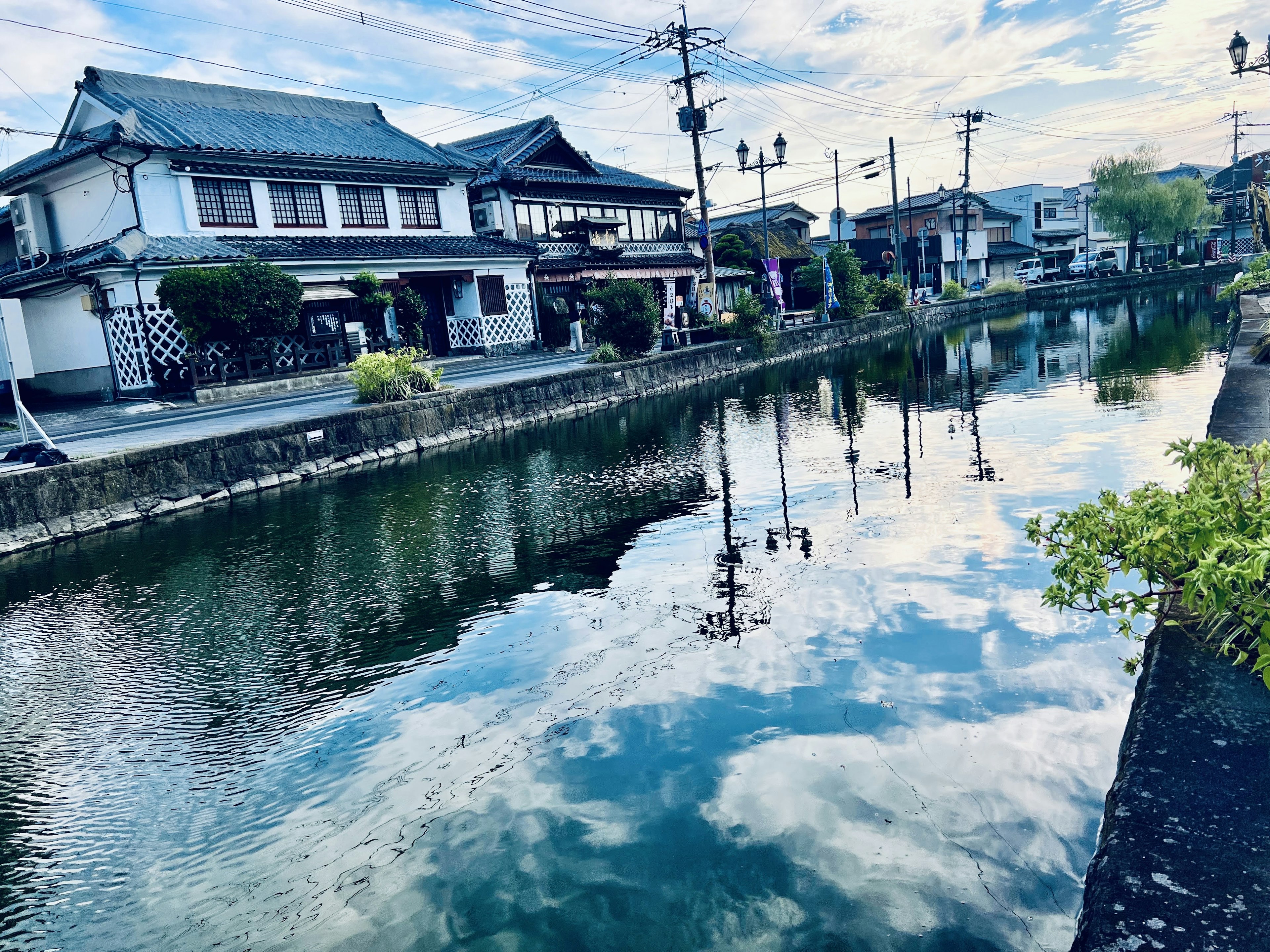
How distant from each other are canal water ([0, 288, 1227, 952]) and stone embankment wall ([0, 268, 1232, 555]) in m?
0.87

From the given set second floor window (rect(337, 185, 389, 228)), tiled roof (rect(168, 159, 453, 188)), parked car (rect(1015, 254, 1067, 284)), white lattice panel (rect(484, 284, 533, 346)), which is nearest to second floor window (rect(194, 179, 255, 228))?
tiled roof (rect(168, 159, 453, 188))

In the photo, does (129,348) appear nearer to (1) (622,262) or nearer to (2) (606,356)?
(2) (606,356)

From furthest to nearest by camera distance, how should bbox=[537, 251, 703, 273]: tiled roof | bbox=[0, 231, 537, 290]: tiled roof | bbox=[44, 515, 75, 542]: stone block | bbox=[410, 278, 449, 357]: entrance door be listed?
bbox=[537, 251, 703, 273]: tiled roof, bbox=[410, 278, 449, 357]: entrance door, bbox=[0, 231, 537, 290]: tiled roof, bbox=[44, 515, 75, 542]: stone block

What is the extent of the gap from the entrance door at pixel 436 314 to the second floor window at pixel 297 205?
4192 millimetres

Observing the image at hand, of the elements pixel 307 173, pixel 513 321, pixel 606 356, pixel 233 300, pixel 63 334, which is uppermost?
pixel 307 173

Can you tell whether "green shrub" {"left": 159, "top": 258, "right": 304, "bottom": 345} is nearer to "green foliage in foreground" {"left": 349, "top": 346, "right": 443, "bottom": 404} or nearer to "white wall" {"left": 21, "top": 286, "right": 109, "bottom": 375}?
"white wall" {"left": 21, "top": 286, "right": 109, "bottom": 375}

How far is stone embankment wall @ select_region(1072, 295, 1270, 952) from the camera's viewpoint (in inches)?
101

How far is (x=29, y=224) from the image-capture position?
26.1 metres

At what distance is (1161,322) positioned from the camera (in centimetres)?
3394

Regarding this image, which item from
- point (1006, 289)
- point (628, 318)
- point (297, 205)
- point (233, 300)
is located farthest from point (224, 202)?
point (1006, 289)

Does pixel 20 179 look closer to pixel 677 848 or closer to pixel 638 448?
pixel 638 448

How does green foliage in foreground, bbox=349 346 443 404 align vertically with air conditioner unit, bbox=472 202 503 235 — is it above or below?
below

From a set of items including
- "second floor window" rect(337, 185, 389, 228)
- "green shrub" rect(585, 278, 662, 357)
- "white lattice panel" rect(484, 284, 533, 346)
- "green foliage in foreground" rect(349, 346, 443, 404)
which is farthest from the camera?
"white lattice panel" rect(484, 284, 533, 346)

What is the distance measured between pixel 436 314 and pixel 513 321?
2990 mm
